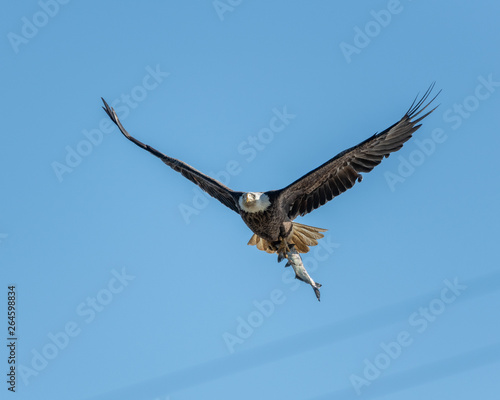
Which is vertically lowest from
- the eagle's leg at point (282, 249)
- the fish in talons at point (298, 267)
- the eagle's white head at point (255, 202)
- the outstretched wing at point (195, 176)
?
the fish in talons at point (298, 267)

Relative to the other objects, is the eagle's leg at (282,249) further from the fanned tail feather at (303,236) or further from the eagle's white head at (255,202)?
the eagle's white head at (255,202)

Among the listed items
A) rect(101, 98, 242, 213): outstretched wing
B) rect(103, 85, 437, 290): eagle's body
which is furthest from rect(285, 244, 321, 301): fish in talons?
rect(101, 98, 242, 213): outstretched wing

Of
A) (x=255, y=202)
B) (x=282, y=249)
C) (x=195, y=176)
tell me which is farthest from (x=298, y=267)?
(x=195, y=176)

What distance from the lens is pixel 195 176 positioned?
19.6 metres

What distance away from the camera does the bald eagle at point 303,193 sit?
18031 mm

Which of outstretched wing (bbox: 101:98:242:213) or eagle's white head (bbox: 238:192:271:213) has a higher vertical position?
outstretched wing (bbox: 101:98:242:213)

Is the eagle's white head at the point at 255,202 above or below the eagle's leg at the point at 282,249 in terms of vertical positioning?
above

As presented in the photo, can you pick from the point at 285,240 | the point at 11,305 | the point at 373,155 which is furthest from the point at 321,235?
the point at 11,305

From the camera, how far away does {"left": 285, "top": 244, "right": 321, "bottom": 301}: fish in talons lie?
18.4 m

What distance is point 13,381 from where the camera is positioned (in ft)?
62.1

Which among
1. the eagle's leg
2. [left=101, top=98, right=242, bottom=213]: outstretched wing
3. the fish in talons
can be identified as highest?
[left=101, top=98, right=242, bottom=213]: outstretched wing

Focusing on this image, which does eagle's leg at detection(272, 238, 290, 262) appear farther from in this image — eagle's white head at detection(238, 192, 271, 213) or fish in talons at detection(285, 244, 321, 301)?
eagle's white head at detection(238, 192, 271, 213)

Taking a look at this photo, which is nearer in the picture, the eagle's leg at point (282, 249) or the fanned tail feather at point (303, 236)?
the eagle's leg at point (282, 249)

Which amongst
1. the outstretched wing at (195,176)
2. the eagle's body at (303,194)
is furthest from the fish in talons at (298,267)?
the outstretched wing at (195,176)
